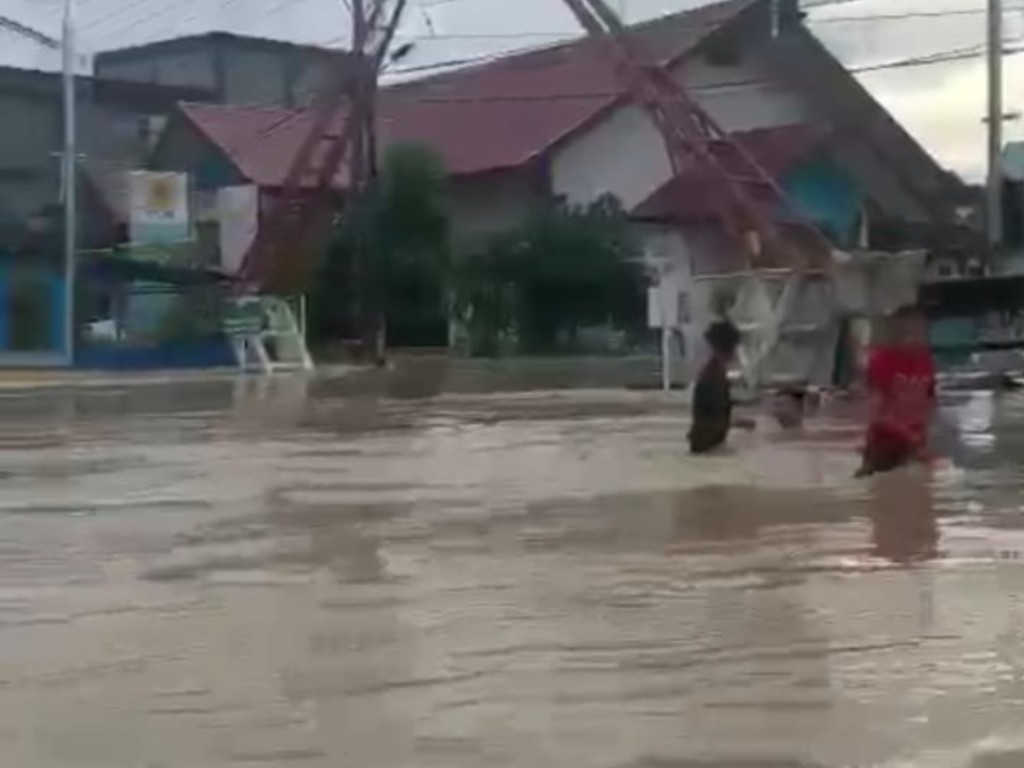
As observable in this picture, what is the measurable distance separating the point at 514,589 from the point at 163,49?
64.0 m

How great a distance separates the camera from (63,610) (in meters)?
8.36

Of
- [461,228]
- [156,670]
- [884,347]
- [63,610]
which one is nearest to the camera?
[156,670]

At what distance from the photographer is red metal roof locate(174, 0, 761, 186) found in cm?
5319

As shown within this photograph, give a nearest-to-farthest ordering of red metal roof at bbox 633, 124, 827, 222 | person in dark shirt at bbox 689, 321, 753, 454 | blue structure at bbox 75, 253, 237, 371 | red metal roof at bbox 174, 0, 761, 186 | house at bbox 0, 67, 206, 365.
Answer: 1. person in dark shirt at bbox 689, 321, 753, 454
2. red metal roof at bbox 633, 124, 827, 222
3. blue structure at bbox 75, 253, 237, 371
4. house at bbox 0, 67, 206, 365
5. red metal roof at bbox 174, 0, 761, 186

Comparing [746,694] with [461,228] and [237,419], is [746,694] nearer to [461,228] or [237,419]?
[237,419]

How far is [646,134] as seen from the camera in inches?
2109

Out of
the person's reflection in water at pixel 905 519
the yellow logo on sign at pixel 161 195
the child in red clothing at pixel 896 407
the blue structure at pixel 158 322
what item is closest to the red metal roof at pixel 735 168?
the blue structure at pixel 158 322

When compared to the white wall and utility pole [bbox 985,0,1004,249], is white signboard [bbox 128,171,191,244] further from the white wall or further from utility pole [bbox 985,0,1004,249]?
utility pole [bbox 985,0,1004,249]

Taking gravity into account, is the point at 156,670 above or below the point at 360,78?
below

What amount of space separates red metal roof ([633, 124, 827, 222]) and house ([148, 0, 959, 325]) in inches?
2.9

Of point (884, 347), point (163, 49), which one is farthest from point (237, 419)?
point (163, 49)

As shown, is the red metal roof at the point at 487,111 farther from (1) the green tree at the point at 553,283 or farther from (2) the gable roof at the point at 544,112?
(1) the green tree at the point at 553,283

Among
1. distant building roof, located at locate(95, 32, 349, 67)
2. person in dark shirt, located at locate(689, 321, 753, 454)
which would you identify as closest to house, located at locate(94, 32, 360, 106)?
distant building roof, located at locate(95, 32, 349, 67)

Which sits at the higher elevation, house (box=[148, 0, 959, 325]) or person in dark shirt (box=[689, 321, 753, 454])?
house (box=[148, 0, 959, 325])
